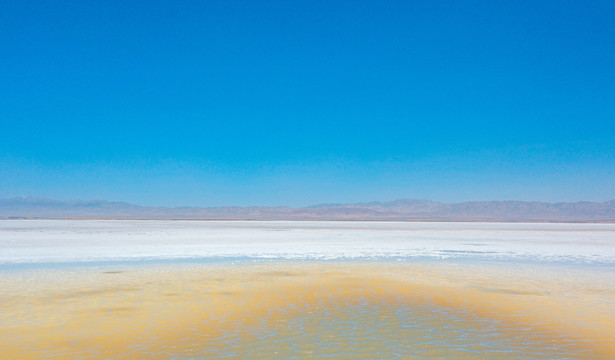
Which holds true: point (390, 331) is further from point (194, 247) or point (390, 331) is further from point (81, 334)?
point (194, 247)

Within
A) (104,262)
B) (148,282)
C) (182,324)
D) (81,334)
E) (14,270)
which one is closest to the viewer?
(81,334)

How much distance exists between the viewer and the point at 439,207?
151 metres

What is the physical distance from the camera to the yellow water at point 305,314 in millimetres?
5695

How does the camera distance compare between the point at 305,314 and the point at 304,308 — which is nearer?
the point at 305,314

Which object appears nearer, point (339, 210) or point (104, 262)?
point (104, 262)

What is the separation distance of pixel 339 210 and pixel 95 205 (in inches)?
3938

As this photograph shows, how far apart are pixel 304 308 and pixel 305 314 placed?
1.37 feet

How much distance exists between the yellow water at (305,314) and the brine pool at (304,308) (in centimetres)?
2

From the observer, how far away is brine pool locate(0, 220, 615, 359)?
5.73 meters

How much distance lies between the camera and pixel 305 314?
24.7ft

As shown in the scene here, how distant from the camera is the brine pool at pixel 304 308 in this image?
226 inches

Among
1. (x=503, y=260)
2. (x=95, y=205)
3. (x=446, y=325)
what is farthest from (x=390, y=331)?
(x=95, y=205)

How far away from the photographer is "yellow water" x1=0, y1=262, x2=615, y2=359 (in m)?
5.70

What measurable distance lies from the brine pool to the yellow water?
24 millimetres
